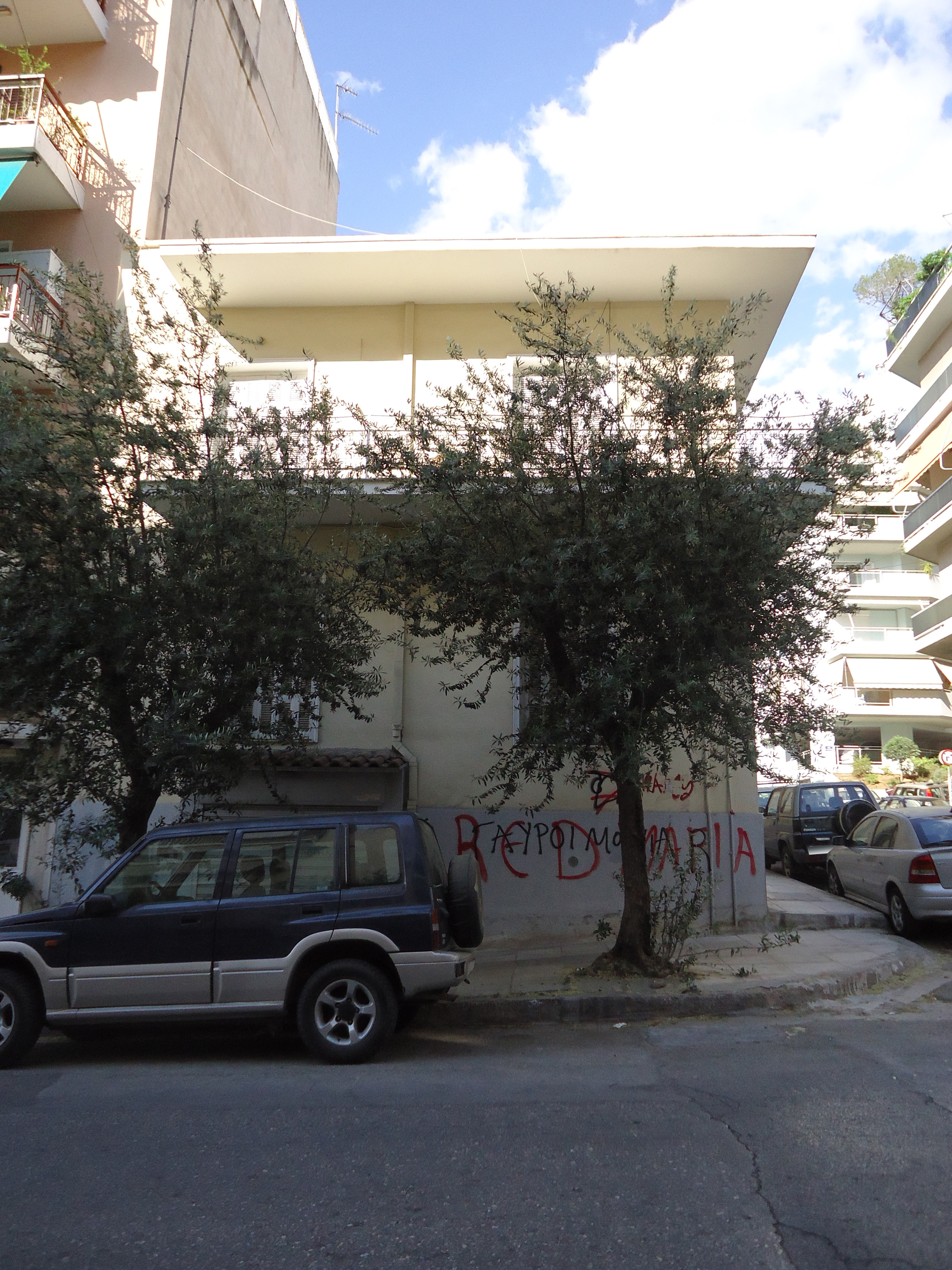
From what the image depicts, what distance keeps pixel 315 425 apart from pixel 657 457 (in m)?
4.11

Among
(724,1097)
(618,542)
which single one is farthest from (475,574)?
(724,1097)

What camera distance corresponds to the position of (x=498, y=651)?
9.16 metres

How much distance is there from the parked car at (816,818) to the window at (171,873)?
1121cm

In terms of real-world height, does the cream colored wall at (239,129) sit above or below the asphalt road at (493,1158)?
above

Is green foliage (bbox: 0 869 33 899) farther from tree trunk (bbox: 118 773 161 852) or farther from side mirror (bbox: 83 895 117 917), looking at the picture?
side mirror (bbox: 83 895 117 917)

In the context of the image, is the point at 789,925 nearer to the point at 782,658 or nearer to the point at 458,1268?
the point at 782,658

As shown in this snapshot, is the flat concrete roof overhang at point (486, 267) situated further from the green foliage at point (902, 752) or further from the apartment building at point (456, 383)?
the green foliage at point (902, 752)

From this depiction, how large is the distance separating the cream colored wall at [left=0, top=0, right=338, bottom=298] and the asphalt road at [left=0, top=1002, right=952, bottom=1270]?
1227 cm

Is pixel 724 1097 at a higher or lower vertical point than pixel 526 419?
lower

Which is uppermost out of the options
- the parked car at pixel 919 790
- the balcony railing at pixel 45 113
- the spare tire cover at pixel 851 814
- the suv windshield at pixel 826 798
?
the balcony railing at pixel 45 113

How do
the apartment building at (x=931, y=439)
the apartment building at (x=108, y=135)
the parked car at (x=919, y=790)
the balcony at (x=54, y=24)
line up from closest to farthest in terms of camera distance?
the apartment building at (x=108, y=135)
the balcony at (x=54, y=24)
the parked car at (x=919, y=790)
the apartment building at (x=931, y=439)

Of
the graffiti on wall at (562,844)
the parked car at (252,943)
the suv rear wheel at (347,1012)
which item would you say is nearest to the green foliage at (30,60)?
the graffiti on wall at (562,844)

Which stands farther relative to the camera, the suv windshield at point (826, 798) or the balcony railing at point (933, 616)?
the balcony railing at point (933, 616)

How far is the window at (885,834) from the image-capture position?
11.0m
